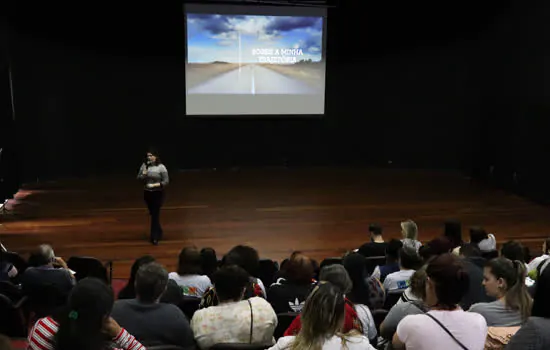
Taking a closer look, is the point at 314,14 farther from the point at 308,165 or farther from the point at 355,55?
the point at 308,165

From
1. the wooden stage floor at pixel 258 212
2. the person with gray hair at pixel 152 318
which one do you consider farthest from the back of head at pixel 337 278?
the wooden stage floor at pixel 258 212

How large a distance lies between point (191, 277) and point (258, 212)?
507 cm

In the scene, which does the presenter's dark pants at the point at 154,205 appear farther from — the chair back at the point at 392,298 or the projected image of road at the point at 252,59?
the projected image of road at the point at 252,59

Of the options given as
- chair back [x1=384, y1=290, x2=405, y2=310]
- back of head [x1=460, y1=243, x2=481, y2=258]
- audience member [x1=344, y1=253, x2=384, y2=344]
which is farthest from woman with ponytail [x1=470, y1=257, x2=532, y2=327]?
back of head [x1=460, y1=243, x2=481, y2=258]

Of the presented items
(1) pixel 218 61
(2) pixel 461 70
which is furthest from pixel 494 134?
(1) pixel 218 61

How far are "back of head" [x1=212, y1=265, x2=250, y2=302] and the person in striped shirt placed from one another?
622 millimetres

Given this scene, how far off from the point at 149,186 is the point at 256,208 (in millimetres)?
2603

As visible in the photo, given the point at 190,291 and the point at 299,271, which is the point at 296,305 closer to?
the point at 299,271

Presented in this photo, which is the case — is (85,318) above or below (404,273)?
above

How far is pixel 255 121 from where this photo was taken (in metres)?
13.0

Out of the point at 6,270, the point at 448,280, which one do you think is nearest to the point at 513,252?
the point at 448,280

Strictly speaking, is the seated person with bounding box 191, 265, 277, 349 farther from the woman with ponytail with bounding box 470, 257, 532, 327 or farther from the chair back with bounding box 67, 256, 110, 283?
the chair back with bounding box 67, 256, 110, 283

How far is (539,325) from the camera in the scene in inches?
80.0

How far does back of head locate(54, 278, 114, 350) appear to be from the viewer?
1718 mm
